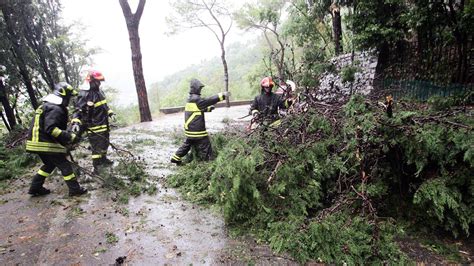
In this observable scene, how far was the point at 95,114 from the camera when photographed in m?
5.26

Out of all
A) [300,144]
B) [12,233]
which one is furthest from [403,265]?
[12,233]

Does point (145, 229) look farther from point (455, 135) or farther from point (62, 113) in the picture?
point (455, 135)

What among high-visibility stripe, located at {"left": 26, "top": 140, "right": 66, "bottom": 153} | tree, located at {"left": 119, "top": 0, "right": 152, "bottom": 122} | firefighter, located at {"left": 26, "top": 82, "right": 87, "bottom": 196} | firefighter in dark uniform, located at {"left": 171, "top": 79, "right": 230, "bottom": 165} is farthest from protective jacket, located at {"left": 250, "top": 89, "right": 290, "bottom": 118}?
tree, located at {"left": 119, "top": 0, "right": 152, "bottom": 122}

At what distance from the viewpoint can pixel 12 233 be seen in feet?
11.3

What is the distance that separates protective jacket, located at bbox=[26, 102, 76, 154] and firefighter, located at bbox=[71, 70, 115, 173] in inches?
31.5

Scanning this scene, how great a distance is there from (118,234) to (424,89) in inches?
288

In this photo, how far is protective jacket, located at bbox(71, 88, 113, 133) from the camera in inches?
200

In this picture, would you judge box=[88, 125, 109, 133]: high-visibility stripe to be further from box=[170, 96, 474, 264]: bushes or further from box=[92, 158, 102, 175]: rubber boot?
box=[170, 96, 474, 264]: bushes

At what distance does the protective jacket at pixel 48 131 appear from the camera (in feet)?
13.1

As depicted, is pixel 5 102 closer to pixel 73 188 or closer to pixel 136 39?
pixel 136 39

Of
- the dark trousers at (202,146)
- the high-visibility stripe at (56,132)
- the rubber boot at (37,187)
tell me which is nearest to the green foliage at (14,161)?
the rubber boot at (37,187)

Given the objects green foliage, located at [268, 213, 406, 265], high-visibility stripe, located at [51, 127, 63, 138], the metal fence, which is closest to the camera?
green foliage, located at [268, 213, 406, 265]

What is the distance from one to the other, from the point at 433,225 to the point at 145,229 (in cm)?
337

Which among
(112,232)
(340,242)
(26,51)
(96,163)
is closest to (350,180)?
(340,242)
